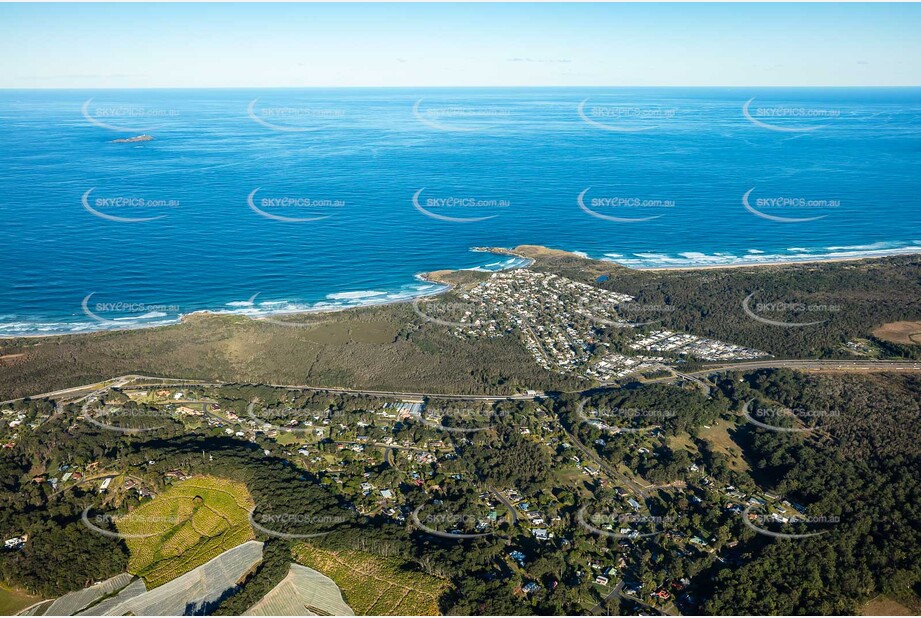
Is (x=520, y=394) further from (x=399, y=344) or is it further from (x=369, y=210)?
(x=369, y=210)

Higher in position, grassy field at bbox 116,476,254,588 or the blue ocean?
the blue ocean

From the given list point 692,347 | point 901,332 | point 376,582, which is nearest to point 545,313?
point 692,347

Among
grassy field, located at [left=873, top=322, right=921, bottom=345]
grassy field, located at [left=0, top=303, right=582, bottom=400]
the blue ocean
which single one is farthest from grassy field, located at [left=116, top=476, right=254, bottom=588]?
grassy field, located at [left=873, top=322, right=921, bottom=345]

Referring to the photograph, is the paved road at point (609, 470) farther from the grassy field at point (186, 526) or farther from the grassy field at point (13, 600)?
the grassy field at point (13, 600)

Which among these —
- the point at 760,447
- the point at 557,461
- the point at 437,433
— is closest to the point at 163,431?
the point at 437,433

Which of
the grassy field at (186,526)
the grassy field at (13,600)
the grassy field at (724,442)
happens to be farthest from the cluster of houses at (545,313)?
the grassy field at (13,600)

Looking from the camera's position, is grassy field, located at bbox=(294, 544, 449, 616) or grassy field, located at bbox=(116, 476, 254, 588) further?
grassy field, located at bbox=(116, 476, 254, 588)

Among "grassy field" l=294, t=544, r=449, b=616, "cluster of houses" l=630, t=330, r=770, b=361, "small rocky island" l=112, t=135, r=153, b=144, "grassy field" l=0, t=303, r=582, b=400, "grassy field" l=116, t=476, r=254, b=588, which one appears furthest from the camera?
"small rocky island" l=112, t=135, r=153, b=144

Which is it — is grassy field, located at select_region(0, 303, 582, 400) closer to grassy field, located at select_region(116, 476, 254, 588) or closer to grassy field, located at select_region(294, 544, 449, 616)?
grassy field, located at select_region(116, 476, 254, 588)
